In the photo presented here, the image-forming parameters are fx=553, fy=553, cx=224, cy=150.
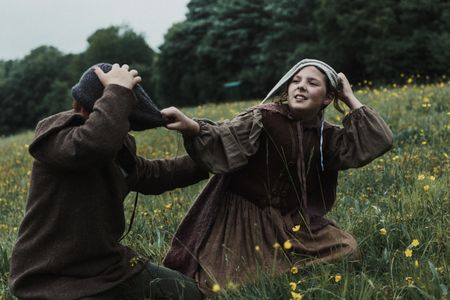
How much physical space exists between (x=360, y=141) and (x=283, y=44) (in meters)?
31.4

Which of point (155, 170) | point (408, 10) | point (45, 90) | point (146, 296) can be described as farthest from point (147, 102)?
point (45, 90)

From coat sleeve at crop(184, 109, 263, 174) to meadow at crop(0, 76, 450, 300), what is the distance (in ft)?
1.88

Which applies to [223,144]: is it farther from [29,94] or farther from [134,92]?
[29,94]

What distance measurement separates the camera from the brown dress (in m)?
2.71

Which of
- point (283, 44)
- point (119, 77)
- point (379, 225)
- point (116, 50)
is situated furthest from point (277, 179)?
point (116, 50)

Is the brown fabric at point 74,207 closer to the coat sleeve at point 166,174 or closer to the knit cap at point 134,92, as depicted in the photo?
the knit cap at point 134,92

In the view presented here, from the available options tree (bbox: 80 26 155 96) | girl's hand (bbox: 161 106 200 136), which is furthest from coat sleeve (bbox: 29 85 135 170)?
tree (bbox: 80 26 155 96)

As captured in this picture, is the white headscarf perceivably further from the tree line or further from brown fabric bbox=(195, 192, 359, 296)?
the tree line

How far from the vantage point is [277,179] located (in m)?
2.85

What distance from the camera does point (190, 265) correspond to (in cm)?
287

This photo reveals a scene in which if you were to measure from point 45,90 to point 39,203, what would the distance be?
58.8 m

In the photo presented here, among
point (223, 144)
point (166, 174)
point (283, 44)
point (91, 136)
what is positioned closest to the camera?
point (91, 136)

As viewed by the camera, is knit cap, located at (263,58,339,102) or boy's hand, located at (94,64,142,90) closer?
boy's hand, located at (94,64,142,90)

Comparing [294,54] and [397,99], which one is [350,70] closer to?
[294,54]
